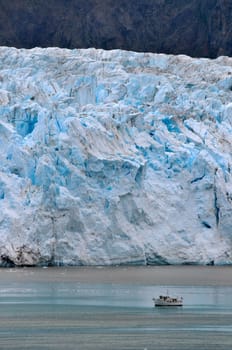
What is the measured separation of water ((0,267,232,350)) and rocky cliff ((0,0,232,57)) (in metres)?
16.9

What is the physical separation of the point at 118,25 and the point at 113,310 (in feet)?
89.8

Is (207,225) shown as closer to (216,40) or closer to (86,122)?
(86,122)

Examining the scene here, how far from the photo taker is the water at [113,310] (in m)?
23.7

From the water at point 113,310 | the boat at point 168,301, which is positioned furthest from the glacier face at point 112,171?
the boat at point 168,301

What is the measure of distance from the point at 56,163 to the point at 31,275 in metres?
2.98

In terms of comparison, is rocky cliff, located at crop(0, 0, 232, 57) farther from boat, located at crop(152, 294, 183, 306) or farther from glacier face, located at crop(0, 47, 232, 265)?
boat, located at crop(152, 294, 183, 306)

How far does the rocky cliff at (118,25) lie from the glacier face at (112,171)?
1292 cm

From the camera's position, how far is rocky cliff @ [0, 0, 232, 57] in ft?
176

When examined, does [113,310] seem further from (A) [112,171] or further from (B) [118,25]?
(B) [118,25]

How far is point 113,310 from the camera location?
27891 mm

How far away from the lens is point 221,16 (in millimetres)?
52875

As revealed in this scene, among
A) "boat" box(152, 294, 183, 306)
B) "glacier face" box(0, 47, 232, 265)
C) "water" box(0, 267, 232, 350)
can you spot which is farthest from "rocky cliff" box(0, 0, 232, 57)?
"boat" box(152, 294, 183, 306)

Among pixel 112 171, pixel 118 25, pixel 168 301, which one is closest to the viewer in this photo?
pixel 168 301

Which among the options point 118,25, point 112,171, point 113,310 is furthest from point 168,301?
point 118,25
